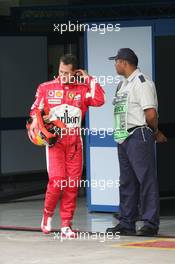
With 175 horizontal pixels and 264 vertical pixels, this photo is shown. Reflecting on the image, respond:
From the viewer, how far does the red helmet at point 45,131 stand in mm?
9156

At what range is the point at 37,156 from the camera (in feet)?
49.0

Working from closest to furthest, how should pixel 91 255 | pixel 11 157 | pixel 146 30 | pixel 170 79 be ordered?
1. pixel 91 255
2. pixel 146 30
3. pixel 170 79
4. pixel 11 157

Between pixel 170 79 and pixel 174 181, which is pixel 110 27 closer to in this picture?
pixel 170 79

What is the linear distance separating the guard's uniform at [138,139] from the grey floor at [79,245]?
41 centimetres

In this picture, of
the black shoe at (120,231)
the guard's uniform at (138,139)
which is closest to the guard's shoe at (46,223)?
the black shoe at (120,231)

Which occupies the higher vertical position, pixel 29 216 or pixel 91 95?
pixel 91 95

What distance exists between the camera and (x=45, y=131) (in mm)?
9195

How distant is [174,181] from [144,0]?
7.75ft

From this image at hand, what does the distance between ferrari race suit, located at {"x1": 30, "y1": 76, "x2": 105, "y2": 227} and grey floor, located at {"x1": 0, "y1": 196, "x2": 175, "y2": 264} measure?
17.0 inches

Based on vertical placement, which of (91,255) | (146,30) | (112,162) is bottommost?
(91,255)

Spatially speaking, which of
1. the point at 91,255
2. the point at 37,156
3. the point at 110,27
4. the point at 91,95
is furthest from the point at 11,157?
the point at 91,255

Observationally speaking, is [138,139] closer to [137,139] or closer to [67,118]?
[137,139]

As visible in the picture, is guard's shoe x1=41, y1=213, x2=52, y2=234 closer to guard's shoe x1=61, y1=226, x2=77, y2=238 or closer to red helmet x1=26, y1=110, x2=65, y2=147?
guard's shoe x1=61, y1=226, x2=77, y2=238

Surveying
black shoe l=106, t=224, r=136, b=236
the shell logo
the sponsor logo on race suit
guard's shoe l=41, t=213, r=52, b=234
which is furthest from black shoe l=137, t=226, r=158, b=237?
the shell logo
